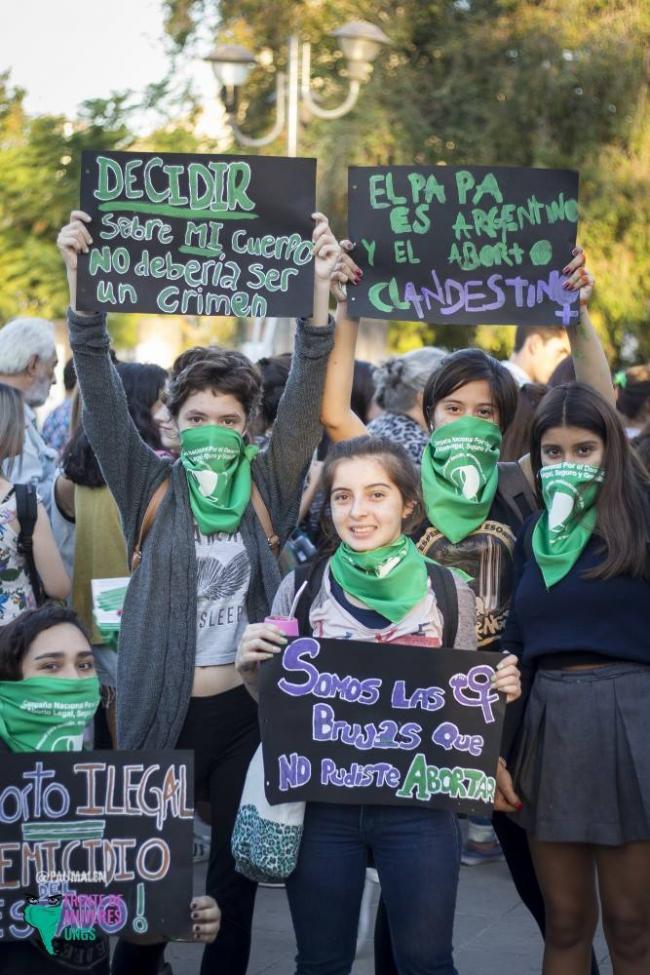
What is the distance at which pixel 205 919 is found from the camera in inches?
146

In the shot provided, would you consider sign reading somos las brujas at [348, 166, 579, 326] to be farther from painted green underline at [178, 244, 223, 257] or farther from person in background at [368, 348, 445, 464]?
person in background at [368, 348, 445, 464]

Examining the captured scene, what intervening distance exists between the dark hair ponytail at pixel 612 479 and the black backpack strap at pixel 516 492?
24 centimetres

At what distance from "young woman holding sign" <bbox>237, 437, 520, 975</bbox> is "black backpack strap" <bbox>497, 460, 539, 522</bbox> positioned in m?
0.58

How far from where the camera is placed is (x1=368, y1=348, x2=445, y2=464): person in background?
637cm

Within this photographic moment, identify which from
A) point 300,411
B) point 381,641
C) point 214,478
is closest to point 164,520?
point 214,478

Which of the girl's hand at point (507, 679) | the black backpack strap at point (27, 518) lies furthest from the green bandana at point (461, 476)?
the black backpack strap at point (27, 518)

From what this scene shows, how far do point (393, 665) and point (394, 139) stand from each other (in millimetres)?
17866

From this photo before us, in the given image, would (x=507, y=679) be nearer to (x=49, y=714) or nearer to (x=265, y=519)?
(x=265, y=519)

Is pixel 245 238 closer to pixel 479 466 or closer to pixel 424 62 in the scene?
pixel 479 466

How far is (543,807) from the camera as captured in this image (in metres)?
3.82

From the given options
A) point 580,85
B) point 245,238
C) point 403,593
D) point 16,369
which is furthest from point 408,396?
point 580,85

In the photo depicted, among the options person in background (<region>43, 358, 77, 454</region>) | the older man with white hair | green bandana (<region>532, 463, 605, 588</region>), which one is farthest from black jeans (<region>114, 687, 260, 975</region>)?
person in background (<region>43, 358, 77, 454</region>)

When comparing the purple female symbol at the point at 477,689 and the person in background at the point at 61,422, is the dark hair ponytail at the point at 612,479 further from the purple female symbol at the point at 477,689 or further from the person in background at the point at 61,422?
the person in background at the point at 61,422

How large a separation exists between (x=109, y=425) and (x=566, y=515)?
1.29m
